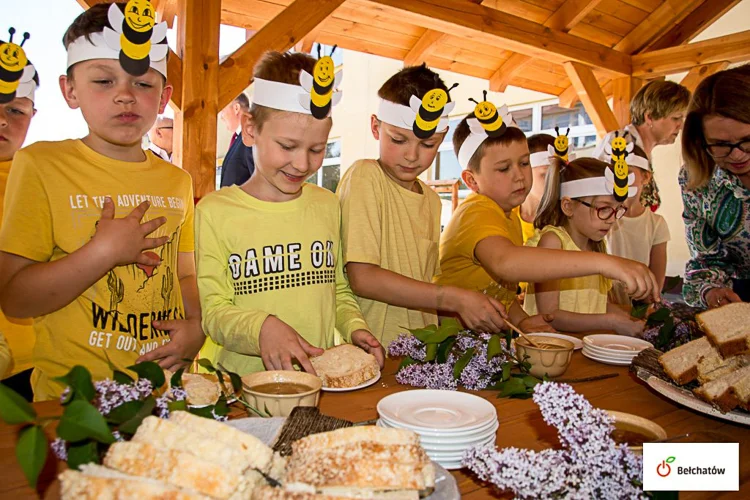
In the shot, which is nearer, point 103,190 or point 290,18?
point 103,190

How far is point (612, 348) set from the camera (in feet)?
6.42

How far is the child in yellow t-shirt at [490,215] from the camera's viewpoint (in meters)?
2.29

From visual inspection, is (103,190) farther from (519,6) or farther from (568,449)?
(519,6)

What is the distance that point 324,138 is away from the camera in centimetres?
201

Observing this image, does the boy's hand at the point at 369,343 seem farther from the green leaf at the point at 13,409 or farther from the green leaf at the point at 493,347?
the green leaf at the point at 13,409

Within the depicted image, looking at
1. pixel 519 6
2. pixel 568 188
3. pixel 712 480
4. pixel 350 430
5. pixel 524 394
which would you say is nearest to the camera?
pixel 350 430

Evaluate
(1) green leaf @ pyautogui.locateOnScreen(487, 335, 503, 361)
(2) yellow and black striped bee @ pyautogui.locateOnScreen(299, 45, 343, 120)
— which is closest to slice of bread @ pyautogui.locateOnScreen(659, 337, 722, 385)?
(1) green leaf @ pyautogui.locateOnScreen(487, 335, 503, 361)

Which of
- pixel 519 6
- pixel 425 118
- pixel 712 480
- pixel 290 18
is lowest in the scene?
pixel 712 480

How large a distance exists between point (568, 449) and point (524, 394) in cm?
58

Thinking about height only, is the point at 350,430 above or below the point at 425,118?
below

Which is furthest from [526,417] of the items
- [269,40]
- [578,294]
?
[269,40]

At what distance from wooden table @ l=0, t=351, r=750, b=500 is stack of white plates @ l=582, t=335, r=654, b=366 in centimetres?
4

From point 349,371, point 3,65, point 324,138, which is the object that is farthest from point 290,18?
point 349,371

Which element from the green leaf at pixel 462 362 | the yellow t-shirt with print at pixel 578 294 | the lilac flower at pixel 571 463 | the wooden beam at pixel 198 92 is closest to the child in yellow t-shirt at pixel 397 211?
the green leaf at pixel 462 362
